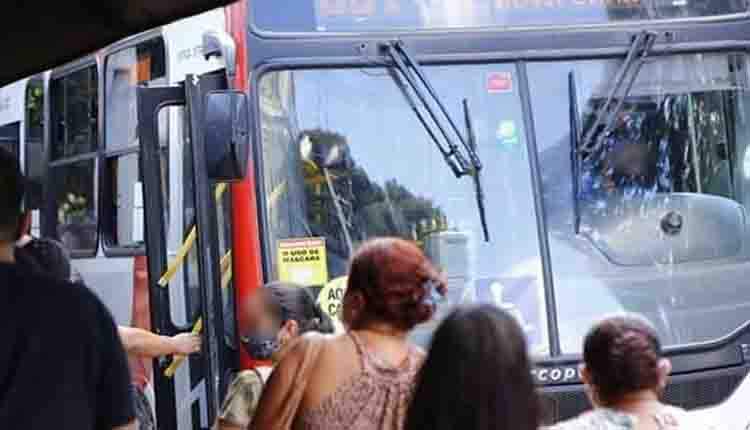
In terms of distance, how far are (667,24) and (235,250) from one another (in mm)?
2320

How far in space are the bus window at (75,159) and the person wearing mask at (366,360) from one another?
5.54 metres

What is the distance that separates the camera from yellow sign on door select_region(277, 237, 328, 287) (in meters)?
6.84

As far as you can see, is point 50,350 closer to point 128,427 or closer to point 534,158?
point 128,427

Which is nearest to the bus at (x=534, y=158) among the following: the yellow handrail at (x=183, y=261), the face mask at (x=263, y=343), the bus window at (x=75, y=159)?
the yellow handrail at (x=183, y=261)

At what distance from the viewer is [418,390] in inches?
121

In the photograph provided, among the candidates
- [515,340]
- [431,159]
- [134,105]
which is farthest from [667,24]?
[515,340]

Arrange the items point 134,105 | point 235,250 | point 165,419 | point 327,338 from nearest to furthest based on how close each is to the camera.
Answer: point 327,338
point 235,250
point 165,419
point 134,105

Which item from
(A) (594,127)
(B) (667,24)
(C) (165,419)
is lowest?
(C) (165,419)

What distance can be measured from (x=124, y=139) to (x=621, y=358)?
5337 millimetres

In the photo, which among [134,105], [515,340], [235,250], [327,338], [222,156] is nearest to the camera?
[515,340]

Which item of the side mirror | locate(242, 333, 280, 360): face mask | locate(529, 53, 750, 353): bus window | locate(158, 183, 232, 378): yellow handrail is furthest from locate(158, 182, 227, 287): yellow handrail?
locate(242, 333, 280, 360): face mask

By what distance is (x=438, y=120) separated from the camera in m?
6.98

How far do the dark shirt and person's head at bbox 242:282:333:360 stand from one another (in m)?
1.10

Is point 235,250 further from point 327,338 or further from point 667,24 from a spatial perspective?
point 327,338
